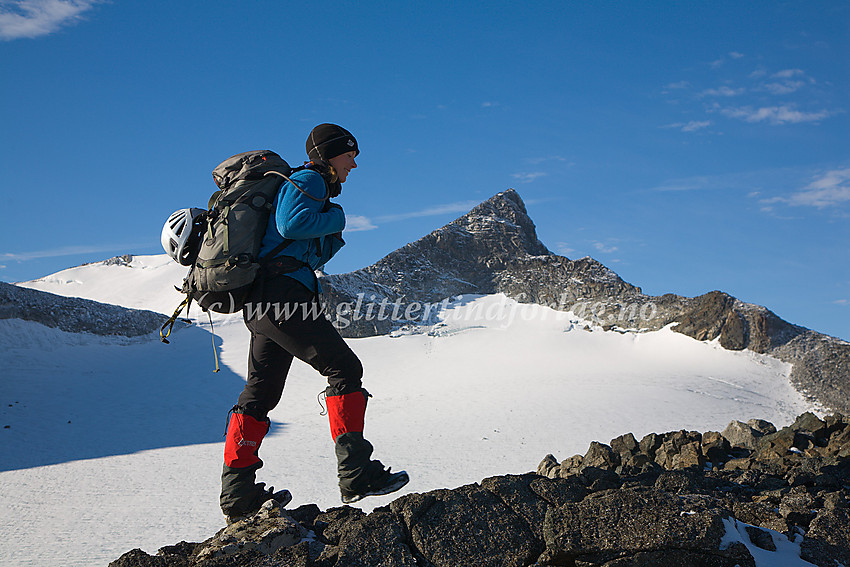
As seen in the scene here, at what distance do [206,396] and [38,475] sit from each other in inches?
222

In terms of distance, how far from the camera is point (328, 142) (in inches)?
147

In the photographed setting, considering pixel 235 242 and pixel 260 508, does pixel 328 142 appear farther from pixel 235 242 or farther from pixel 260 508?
pixel 260 508

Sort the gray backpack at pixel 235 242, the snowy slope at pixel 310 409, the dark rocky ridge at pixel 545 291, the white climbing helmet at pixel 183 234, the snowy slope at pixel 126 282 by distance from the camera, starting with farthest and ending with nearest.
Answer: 1. the snowy slope at pixel 126 282
2. the dark rocky ridge at pixel 545 291
3. the snowy slope at pixel 310 409
4. the white climbing helmet at pixel 183 234
5. the gray backpack at pixel 235 242

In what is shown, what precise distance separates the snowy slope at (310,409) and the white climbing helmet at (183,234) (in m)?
2.74

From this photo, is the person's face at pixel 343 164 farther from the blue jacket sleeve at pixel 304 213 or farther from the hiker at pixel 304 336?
the blue jacket sleeve at pixel 304 213

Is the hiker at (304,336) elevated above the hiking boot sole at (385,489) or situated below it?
above

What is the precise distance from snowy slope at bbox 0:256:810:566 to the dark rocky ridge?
2.40ft

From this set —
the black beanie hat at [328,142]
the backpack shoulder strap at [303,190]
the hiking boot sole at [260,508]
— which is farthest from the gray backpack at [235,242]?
the hiking boot sole at [260,508]

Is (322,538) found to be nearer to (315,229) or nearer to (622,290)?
(315,229)

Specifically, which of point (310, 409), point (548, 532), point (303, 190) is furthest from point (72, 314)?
point (548, 532)

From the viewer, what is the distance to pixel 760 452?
6.95m

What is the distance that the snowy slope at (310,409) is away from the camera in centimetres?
616

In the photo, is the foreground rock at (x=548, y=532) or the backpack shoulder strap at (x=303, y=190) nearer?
the foreground rock at (x=548, y=532)

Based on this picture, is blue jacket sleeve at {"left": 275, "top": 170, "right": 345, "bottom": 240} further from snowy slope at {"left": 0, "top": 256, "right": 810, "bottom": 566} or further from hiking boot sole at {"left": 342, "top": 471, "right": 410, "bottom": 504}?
snowy slope at {"left": 0, "top": 256, "right": 810, "bottom": 566}
